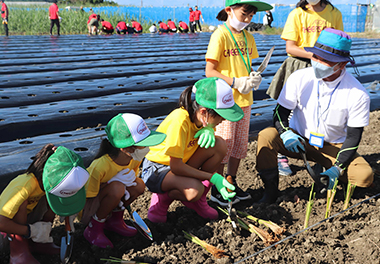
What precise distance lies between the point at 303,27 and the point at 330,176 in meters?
1.13

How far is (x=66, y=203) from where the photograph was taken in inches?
56.3

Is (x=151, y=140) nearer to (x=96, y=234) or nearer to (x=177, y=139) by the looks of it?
(x=177, y=139)

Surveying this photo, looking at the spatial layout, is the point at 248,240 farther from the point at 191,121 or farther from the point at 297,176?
the point at 297,176

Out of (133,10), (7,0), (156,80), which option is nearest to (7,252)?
(156,80)

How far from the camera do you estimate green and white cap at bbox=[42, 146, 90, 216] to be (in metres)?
1.38

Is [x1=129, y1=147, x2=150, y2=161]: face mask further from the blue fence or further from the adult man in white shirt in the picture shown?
the blue fence

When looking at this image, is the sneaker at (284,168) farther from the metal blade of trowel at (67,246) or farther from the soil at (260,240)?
the metal blade of trowel at (67,246)

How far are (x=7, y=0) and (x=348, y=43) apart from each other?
48044 mm

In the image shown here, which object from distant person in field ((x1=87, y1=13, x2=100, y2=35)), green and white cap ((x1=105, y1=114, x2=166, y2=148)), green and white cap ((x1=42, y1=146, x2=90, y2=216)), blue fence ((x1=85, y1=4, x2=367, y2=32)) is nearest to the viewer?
green and white cap ((x1=42, y1=146, x2=90, y2=216))

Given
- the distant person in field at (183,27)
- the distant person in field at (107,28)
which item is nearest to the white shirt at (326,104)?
the distant person in field at (107,28)

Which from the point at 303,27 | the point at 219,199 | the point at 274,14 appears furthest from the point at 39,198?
the point at 274,14

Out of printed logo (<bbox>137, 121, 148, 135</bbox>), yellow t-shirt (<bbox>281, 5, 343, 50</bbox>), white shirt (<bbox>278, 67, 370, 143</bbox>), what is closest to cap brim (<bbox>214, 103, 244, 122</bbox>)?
printed logo (<bbox>137, 121, 148, 135</bbox>)

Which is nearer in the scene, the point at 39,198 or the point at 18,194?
the point at 18,194

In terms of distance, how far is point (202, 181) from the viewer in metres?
1.96
